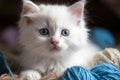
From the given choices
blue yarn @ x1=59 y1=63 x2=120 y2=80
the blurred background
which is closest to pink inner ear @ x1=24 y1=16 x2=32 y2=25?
blue yarn @ x1=59 y1=63 x2=120 y2=80

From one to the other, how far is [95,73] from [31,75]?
24 cm

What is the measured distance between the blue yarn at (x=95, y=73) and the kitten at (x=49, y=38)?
5.5 inches

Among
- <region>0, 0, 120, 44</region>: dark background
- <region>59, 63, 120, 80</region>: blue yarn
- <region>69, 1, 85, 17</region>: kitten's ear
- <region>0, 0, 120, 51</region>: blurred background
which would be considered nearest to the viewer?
<region>59, 63, 120, 80</region>: blue yarn

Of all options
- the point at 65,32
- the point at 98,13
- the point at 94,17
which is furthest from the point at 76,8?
the point at 98,13

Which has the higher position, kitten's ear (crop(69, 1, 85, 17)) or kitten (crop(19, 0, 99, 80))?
kitten's ear (crop(69, 1, 85, 17))

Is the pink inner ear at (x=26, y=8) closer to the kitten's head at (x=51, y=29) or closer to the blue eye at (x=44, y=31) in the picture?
the kitten's head at (x=51, y=29)

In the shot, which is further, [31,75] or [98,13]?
[98,13]

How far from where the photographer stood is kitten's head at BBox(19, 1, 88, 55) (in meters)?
1.08

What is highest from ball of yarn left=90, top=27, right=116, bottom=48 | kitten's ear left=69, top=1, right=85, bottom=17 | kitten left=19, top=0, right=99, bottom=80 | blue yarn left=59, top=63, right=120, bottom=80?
kitten's ear left=69, top=1, right=85, bottom=17

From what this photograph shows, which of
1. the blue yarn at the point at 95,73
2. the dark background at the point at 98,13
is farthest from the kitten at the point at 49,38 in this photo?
the dark background at the point at 98,13

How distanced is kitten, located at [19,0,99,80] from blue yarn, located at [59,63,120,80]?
139mm

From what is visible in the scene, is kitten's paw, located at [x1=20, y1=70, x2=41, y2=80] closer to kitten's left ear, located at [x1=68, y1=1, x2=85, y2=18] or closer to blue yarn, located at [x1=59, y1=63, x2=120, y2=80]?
blue yarn, located at [x1=59, y1=63, x2=120, y2=80]

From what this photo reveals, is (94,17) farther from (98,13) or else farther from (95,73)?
(95,73)

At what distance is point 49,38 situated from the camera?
1.08m
